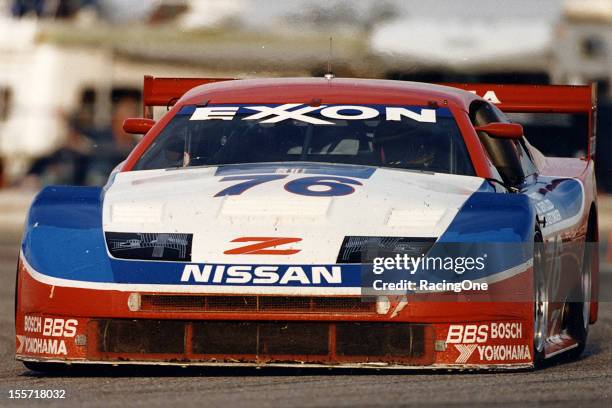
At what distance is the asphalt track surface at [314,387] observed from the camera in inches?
216

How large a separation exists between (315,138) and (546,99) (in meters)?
2.75

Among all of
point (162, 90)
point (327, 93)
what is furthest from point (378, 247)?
point (162, 90)

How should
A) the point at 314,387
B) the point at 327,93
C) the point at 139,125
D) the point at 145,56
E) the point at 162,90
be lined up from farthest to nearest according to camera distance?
the point at 145,56 → the point at 162,90 → the point at 139,125 → the point at 327,93 → the point at 314,387

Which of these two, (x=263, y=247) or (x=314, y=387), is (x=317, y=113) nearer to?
(x=263, y=247)

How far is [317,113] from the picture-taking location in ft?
24.9

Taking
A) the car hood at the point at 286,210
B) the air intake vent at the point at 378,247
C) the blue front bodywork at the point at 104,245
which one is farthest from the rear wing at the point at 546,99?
the air intake vent at the point at 378,247

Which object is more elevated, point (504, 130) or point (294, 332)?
point (504, 130)

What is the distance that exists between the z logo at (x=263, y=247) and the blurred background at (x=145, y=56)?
10163mm

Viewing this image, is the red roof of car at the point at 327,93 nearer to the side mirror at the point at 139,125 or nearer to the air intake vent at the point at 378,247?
the side mirror at the point at 139,125

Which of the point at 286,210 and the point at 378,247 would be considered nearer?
the point at 378,247

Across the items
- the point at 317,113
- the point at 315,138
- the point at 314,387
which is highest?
the point at 317,113

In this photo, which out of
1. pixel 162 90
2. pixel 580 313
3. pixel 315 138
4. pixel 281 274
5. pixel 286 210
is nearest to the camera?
pixel 281 274

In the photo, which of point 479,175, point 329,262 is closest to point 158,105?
point 479,175

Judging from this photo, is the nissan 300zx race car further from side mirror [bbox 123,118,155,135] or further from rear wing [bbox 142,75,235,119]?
rear wing [bbox 142,75,235,119]
